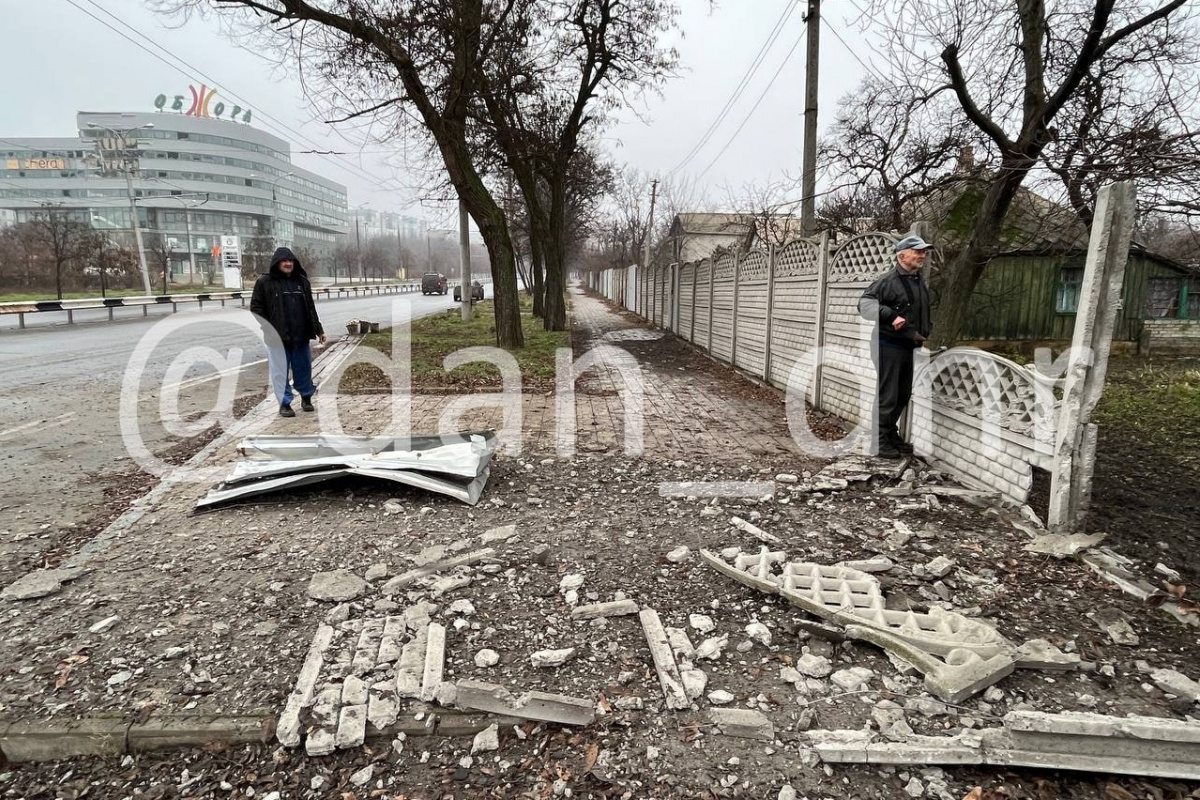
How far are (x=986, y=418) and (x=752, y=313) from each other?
627 centimetres

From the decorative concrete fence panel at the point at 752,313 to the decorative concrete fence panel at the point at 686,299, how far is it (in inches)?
170

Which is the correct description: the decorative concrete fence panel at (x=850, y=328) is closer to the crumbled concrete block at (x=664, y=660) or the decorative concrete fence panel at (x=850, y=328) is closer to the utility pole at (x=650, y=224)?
the crumbled concrete block at (x=664, y=660)

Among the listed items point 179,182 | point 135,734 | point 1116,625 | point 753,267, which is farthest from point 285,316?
point 179,182

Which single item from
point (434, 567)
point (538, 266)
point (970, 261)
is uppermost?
point (538, 266)

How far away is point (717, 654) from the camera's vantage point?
2.77 metres

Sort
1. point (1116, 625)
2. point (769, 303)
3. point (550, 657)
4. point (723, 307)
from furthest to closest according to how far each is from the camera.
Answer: point (723, 307), point (769, 303), point (1116, 625), point (550, 657)

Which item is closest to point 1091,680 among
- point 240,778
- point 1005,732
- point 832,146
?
point 1005,732

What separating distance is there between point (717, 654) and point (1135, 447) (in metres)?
5.97

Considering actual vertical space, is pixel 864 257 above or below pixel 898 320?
above

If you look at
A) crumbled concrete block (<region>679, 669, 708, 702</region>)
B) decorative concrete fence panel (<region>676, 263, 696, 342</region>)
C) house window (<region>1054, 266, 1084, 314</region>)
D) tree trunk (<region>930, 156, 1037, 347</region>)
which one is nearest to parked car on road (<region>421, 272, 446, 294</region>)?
decorative concrete fence panel (<region>676, 263, 696, 342</region>)

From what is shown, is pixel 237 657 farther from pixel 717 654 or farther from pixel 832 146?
pixel 832 146

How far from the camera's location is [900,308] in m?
5.23

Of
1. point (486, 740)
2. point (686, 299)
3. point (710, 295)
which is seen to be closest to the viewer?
point (486, 740)

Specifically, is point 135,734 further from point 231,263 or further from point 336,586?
point 231,263
